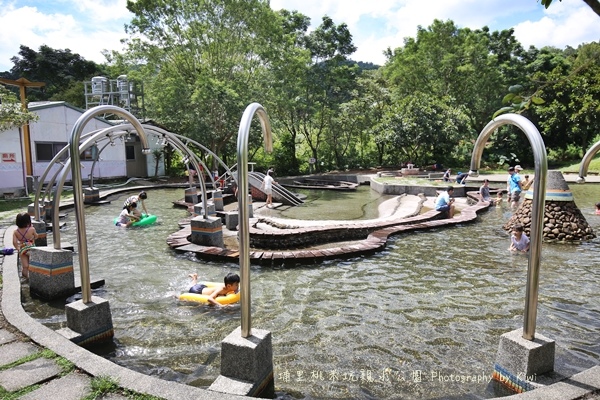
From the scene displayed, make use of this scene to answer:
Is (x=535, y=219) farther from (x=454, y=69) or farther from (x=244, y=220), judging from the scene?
(x=454, y=69)

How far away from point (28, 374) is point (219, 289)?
2.80 meters

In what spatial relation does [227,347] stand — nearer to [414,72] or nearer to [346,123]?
[346,123]

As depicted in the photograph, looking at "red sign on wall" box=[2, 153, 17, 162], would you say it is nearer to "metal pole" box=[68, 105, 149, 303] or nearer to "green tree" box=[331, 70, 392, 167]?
"metal pole" box=[68, 105, 149, 303]

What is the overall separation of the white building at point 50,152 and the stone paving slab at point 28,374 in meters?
12.5

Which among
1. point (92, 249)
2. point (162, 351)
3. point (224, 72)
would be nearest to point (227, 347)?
point (162, 351)

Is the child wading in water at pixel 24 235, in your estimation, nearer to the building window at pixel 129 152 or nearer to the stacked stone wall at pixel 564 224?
the stacked stone wall at pixel 564 224

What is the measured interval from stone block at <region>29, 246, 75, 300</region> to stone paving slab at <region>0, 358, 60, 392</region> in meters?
2.38

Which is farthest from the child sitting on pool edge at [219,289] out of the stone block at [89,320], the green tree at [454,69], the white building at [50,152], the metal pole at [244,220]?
the green tree at [454,69]

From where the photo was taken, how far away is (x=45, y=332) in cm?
Result: 459

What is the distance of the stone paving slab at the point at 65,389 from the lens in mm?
3398

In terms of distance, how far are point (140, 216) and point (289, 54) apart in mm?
19614

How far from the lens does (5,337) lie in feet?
15.0

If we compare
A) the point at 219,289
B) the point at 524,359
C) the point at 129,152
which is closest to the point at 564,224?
the point at 524,359

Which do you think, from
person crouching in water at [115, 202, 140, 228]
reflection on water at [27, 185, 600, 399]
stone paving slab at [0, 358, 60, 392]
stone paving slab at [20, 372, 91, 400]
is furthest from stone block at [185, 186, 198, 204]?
stone paving slab at [20, 372, 91, 400]
